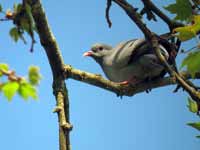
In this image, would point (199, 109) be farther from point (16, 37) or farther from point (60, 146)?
point (16, 37)

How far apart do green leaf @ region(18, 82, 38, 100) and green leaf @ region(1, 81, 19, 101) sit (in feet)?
0.08

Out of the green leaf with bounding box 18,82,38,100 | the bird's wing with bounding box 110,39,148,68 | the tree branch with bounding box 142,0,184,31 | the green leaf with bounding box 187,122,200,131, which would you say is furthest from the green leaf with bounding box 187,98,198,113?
the bird's wing with bounding box 110,39,148,68

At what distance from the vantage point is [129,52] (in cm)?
609

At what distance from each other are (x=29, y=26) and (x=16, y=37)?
130 millimetres

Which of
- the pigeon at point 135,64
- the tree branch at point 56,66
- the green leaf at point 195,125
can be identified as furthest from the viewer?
the pigeon at point 135,64

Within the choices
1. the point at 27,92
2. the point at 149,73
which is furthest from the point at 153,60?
the point at 27,92

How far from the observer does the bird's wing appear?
19.9ft

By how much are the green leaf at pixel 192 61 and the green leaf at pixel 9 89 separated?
50.7 inches

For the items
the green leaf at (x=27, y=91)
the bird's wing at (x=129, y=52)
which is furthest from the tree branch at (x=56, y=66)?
the bird's wing at (x=129, y=52)

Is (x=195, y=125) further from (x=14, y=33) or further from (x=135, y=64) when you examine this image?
(x=135, y=64)

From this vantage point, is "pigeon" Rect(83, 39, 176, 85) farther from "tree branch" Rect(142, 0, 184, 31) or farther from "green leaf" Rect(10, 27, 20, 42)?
"green leaf" Rect(10, 27, 20, 42)

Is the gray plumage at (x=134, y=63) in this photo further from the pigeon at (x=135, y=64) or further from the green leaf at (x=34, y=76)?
the green leaf at (x=34, y=76)

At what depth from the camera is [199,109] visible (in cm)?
332

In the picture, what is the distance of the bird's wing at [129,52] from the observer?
6.06 m
